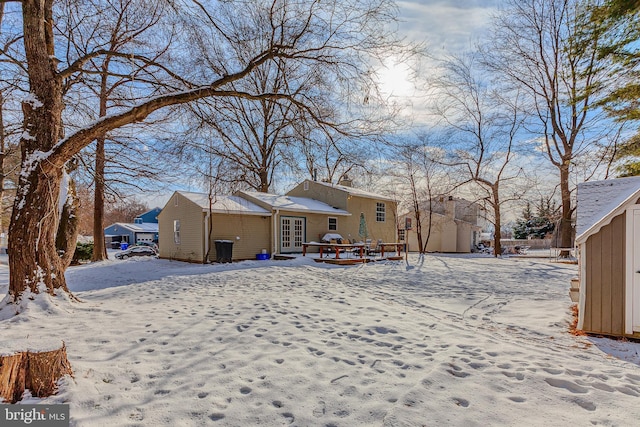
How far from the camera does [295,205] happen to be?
54.6 feet

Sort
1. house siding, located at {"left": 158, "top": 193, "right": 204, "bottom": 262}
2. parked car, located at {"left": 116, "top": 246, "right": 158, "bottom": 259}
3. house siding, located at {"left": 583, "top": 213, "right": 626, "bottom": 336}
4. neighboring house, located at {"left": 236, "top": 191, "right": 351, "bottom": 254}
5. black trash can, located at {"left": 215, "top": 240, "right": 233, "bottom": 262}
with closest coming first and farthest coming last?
house siding, located at {"left": 583, "top": 213, "right": 626, "bottom": 336} < black trash can, located at {"left": 215, "top": 240, "right": 233, "bottom": 262} < house siding, located at {"left": 158, "top": 193, "right": 204, "bottom": 262} < neighboring house, located at {"left": 236, "top": 191, "right": 351, "bottom": 254} < parked car, located at {"left": 116, "top": 246, "right": 158, "bottom": 259}

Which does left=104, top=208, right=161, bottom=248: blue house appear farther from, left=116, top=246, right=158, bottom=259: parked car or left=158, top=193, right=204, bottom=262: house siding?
left=158, top=193, right=204, bottom=262: house siding

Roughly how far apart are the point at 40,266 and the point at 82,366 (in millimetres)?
2964

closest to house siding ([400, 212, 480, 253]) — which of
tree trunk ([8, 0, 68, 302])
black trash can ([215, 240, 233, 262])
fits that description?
black trash can ([215, 240, 233, 262])

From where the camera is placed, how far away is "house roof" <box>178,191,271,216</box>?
14070 mm

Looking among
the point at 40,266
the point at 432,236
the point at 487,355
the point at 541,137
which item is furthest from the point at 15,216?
the point at 432,236

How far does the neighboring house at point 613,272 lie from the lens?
173 inches

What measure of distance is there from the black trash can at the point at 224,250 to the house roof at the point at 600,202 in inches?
463

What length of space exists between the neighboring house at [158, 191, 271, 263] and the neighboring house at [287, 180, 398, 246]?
4.11 m

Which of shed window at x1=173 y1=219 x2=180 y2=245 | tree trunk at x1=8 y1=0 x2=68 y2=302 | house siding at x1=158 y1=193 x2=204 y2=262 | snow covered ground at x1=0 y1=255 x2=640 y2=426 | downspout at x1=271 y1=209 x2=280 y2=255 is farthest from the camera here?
downspout at x1=271 y1=209 x2=280 y2=255

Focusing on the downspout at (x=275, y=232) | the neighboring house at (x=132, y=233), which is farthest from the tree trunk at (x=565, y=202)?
the neighboring house at (x=132, y=233)

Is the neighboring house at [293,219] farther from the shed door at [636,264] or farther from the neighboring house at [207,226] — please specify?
the shed door at [636,264]

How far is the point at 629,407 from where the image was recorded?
2592mm

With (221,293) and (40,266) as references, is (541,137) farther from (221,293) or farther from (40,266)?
(40,266)
